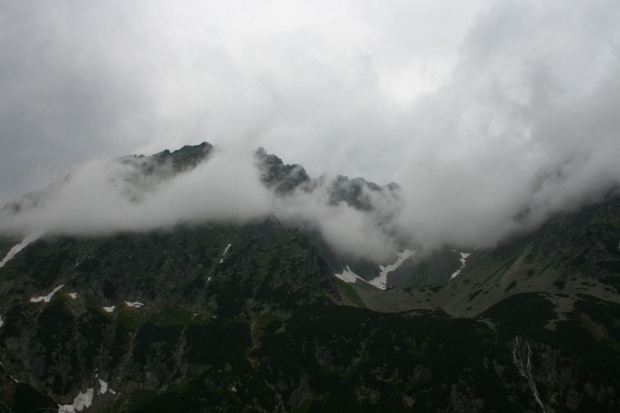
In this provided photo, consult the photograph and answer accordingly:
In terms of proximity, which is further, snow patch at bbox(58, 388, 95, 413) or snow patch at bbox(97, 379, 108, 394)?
snow patch at bbox(97, 379, 108, 394)

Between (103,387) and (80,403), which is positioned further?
(103,387)

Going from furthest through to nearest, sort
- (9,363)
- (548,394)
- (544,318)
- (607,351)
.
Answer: (544,318)
(9,363)
(607,351)
(548,394)

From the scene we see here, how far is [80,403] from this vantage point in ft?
516

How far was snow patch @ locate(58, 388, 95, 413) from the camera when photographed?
497 ft

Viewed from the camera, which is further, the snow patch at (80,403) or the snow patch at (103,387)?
the snow patch at (103,387)

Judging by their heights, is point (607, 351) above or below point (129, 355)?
below

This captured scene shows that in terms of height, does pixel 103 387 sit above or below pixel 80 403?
above

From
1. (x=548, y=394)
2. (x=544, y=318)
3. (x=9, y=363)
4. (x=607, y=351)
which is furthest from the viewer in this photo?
(x=544, y=318)

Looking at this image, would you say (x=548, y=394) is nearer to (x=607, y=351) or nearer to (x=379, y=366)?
(x=607, y=351)

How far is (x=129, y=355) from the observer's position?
7215 inches

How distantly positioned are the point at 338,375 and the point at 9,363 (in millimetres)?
133080

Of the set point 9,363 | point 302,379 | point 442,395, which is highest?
point 9,363

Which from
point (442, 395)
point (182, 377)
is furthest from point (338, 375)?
point (182, 377)

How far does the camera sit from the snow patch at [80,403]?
152m
